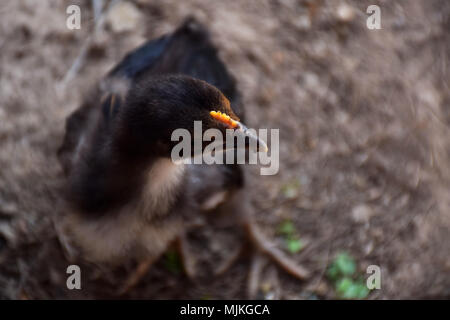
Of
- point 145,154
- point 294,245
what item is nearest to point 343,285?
point 294,245

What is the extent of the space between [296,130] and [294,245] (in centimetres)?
71

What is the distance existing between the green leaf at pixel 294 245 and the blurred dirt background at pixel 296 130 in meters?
0.02

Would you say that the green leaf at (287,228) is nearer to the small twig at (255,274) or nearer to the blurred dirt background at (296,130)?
the blurred dirt background at (296,130)

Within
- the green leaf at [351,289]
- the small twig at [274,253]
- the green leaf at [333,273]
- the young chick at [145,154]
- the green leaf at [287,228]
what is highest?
the young chick at [145,154]

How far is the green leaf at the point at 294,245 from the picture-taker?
2496mm

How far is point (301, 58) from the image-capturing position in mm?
2814

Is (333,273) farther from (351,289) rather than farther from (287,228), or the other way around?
(287,228)

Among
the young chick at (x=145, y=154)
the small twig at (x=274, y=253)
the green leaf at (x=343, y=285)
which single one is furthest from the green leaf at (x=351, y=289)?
the young chick at (x=145, y=154)

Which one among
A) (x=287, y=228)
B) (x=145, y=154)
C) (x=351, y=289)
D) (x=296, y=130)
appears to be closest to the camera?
(x=145, y=154)

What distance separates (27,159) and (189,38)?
1.29 meters

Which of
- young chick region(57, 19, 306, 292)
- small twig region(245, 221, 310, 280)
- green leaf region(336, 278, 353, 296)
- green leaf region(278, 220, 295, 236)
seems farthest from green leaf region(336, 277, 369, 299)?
young chick region(57, 19, 306, 292)

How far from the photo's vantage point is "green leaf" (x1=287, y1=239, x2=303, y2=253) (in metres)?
2.50

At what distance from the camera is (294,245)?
251 cm
